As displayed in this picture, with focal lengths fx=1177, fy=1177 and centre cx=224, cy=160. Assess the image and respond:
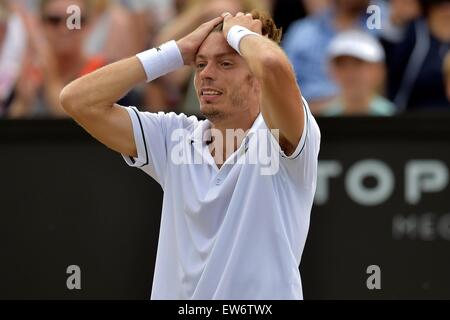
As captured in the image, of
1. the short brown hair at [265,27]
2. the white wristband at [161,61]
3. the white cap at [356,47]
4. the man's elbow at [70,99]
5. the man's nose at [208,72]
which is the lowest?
the man's elbow at [70,99]

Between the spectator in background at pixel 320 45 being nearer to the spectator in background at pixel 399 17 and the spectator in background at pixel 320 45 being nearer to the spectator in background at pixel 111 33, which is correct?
the spectator in background at pixel 399 17

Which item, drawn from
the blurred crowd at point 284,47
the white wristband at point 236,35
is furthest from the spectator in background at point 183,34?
the white wristband at point 236,35

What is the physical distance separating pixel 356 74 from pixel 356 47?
20 cm

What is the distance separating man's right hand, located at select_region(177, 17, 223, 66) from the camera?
490cm

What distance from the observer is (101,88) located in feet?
16.1

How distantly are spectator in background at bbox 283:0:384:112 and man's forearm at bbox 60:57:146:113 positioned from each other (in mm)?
3948

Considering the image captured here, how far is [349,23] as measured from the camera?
29.2 feet

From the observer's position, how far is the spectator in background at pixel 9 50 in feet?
30.2

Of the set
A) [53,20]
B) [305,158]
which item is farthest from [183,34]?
[305,158]

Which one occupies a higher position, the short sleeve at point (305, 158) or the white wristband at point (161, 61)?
the white wristband at point (161, 61)

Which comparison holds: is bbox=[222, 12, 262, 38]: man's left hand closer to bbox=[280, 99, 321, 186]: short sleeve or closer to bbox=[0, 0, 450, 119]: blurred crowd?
bbox=[280, 99, 321, 186]: short sleeve

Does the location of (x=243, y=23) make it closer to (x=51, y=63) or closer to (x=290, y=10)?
(x=51, y=63)

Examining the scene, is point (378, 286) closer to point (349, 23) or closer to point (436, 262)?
point (436, 262)

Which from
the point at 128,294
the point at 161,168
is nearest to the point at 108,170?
the point at 128,294
